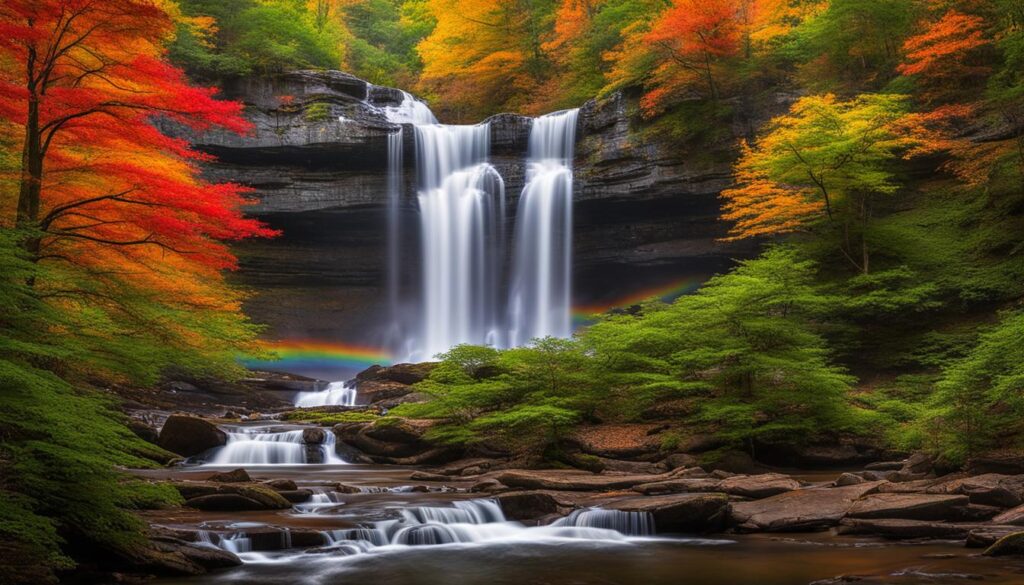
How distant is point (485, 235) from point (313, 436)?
15481 mm

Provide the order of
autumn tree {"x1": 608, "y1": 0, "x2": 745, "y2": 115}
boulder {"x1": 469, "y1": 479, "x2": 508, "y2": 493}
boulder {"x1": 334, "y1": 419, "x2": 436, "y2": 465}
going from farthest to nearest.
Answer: autumn tree {"x1": 608, "y1": 0, "x2": 745, "y2": 115} < boulder {"x1": 334, "y1": 419, "x2": 436, "y2": 465} < boulder {"x1": 469, "y1": 479, "x2": 508, "y2": 493}

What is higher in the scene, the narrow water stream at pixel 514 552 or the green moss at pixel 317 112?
the green moss at pixel 317 112

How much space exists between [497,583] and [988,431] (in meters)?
8.46

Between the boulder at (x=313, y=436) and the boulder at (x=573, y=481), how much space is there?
23.7 feet

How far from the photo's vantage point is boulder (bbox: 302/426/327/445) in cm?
1912

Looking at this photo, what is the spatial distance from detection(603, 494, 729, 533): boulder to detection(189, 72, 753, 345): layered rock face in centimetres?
2071

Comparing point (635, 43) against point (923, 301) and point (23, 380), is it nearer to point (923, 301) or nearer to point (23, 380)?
point (923, 301)

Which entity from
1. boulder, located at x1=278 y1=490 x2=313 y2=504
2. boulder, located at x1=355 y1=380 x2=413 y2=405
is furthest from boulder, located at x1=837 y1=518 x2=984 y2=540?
boulder, located at x1=355 y1=380 x2=413 y2=405

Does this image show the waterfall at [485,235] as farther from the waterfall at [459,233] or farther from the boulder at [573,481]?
the boulder at [573,481]

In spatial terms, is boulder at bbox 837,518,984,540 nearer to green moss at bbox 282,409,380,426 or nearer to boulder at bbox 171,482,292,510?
boulder at bbox 171,482,292,510

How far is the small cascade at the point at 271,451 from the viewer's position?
60.2 ft

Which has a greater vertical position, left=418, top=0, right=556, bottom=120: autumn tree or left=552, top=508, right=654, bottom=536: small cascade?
left=418, top=0, right=556, bottom=120: autumn tree

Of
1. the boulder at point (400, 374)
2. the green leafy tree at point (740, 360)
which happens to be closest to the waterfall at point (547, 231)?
the boulder at point (400, 374)

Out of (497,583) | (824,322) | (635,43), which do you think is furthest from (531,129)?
(497,583)
